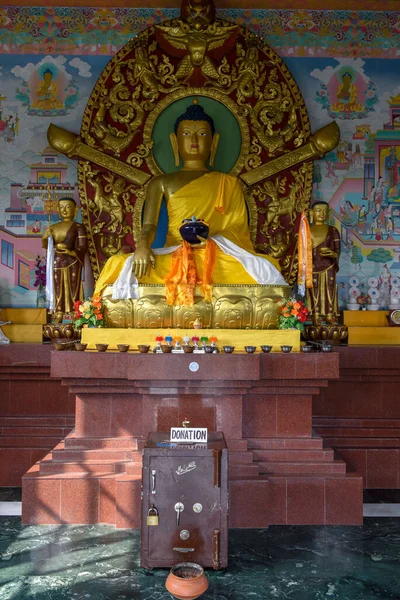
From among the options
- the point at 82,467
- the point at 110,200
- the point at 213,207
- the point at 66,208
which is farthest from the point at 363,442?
the point at 66,208

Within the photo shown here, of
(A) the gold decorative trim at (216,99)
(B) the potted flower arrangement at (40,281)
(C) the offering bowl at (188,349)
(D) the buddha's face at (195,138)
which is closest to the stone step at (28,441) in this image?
(B) the potted flower arrangement at (40,281)

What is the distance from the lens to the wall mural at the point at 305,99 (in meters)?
7.98

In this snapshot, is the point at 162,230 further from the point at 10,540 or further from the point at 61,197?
the point at 10,540

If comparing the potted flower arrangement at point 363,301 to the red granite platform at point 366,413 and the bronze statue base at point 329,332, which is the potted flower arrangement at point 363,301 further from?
the red granite platform at point 366,413

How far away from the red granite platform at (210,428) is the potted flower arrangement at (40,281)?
271 centimetres

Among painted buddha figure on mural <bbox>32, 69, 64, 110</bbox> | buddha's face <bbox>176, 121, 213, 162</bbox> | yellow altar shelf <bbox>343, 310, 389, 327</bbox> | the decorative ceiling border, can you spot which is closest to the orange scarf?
buddha's face <bbox>176, 121, 213, 162</bbox>

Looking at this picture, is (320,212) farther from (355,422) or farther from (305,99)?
(355,422)

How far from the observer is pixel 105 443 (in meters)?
5.26

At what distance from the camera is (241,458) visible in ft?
16.5

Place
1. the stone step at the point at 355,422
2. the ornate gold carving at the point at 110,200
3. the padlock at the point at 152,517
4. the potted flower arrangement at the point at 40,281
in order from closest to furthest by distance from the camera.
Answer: the padlock at the point at 152,517, the stone step at the point at 355,422, the potted flower arrangement at the point at 40,281, the ornate gold carving at the point at 110,200

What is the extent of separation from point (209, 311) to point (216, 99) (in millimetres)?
3179

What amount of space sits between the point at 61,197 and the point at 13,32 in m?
2.27

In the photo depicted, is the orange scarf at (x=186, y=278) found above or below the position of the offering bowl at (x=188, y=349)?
above

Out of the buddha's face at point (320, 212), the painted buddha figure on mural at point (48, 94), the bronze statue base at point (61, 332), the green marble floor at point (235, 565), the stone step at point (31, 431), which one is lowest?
the green marble floor at point (235, 565)
